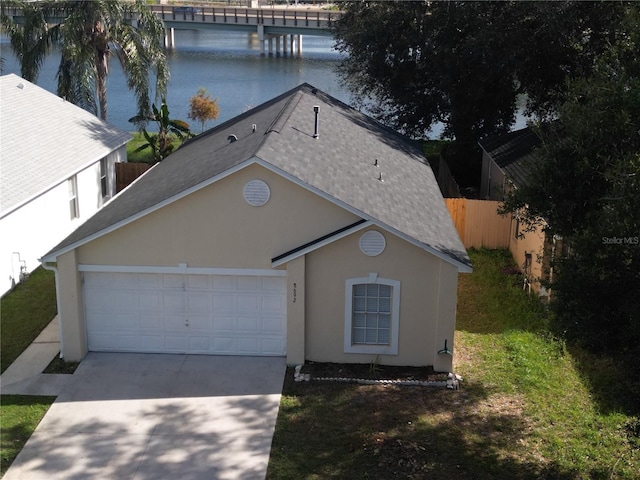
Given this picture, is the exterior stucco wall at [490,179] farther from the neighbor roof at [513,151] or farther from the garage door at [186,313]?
the garage door at [186,313]

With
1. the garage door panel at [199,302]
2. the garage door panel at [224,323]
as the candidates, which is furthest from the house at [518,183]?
the garage door panel at [199,302]

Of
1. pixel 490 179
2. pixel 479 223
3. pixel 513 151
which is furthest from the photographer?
pixel 490 179

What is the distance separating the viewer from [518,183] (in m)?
23.3

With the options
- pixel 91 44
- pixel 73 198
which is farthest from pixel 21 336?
pixel 91 44

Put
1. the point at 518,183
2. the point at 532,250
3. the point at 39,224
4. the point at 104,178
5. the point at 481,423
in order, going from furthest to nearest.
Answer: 1. the point at 104,178
2. the point at 518,183
3. the point at 39,224
4. the point at 532,250
5. the point at 481,423

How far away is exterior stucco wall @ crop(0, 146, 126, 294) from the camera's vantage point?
20.9 meters

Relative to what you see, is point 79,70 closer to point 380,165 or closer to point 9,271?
point 9,271

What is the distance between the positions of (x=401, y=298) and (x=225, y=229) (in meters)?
3.95

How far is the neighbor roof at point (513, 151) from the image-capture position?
25016 mm

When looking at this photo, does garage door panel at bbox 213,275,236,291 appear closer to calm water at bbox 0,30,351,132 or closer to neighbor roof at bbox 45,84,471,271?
neighbor roof at bbox 45,84,471,271

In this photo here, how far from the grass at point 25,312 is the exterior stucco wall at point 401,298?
671 cm

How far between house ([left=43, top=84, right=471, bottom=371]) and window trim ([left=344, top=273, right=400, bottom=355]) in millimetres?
21

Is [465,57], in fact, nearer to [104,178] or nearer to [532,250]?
[532,250]

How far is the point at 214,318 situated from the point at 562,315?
7.85 meters
